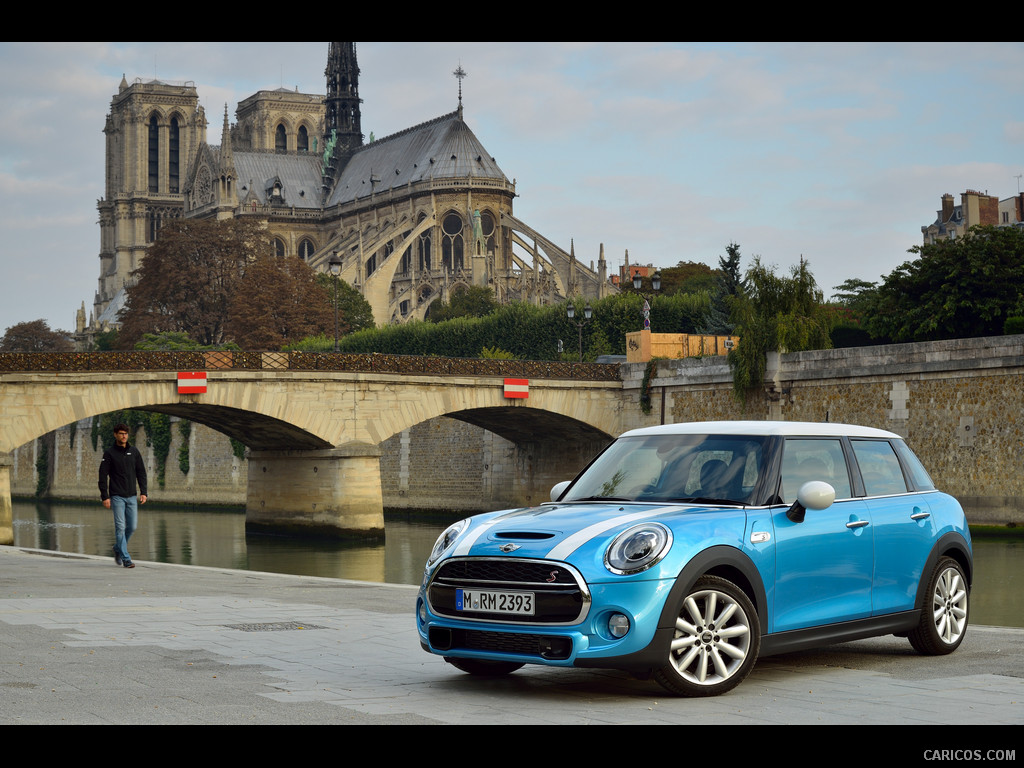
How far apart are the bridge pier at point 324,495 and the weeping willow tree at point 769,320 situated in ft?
36.6

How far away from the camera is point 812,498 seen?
727cm

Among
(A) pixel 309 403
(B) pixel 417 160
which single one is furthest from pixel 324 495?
(B) pixel 417 160

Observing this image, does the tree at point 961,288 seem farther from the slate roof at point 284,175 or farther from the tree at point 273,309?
the slate roof at point 284,175

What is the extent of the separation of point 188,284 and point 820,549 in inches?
2942

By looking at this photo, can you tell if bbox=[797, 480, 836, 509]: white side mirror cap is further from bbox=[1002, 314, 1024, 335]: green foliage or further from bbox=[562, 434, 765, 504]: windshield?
bbox=[1002, 314, 1024, 335]: green foliage

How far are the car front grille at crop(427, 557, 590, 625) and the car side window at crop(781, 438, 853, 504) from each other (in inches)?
63.6

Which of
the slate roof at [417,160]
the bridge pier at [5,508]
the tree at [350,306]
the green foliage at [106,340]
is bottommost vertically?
the bridge pier at [5,508]

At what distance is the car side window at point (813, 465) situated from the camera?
25.1ft

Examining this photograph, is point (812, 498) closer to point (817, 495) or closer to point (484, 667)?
point (817, 495)

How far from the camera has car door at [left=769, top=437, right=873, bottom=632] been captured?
729 cm

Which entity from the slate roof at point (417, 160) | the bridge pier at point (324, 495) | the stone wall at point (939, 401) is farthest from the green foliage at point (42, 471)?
the stone wall at point (939, 401)

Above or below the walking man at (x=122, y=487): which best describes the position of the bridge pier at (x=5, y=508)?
below

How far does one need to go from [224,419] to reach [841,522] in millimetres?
33042

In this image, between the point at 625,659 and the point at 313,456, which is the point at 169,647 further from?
the point at 313,456
